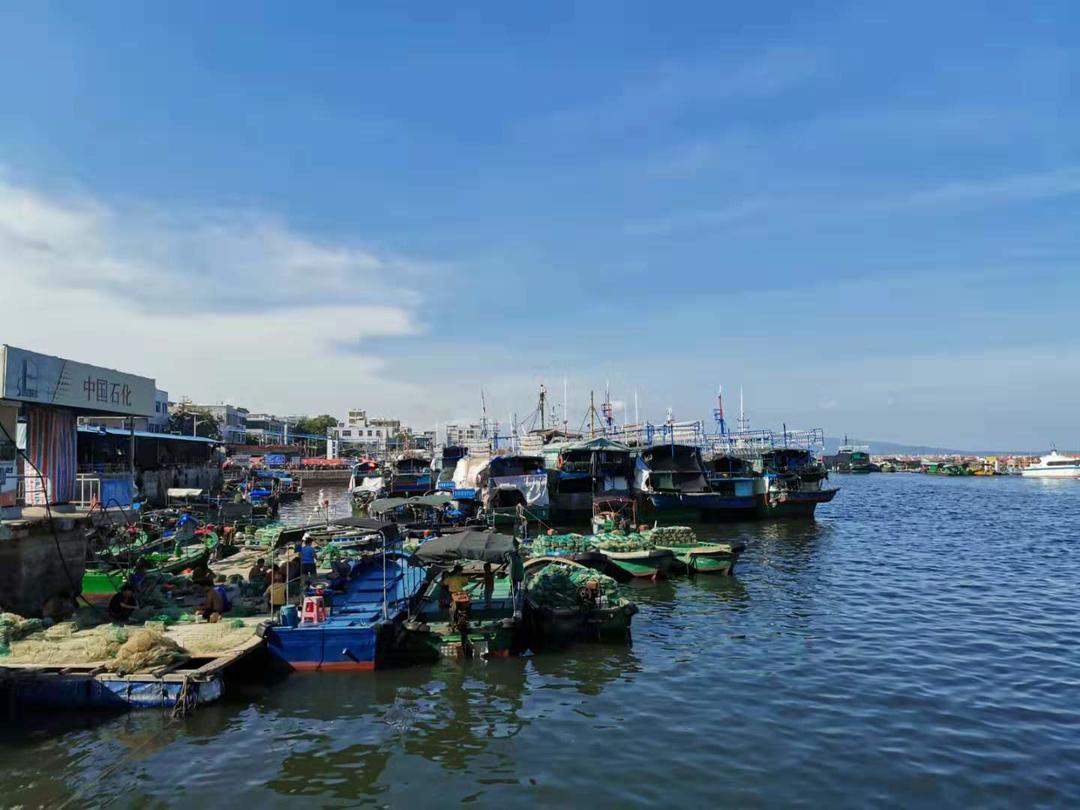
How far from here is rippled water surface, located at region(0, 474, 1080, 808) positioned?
10.9m

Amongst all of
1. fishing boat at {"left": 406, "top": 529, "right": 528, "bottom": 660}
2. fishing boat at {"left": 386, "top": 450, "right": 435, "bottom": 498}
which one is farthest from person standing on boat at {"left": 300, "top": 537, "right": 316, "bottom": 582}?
fishing boat at {"left": 386, "top": 450, "right": 435, "bottom": 498}

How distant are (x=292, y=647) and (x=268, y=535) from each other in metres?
17.2

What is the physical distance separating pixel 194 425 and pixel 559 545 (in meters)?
83.2

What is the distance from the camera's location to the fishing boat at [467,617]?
1659 cm

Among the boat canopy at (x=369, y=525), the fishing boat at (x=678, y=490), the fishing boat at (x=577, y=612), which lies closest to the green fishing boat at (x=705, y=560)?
the fishing boat at (x=577, y=612)

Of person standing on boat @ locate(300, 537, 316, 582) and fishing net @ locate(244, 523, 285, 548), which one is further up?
person standing on boat @ locate(300, 537, 316, 582)

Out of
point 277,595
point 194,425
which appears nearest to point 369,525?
point 277,595

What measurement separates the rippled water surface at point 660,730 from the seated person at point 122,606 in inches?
189

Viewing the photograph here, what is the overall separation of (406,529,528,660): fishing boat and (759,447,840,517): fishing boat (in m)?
34.5

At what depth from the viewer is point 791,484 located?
50.5m

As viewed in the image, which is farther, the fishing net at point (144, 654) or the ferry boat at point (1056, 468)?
the ferry boat at point (1056, 468)

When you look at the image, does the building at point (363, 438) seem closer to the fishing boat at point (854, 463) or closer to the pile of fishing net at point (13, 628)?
the fishing boat at point (854, 463)

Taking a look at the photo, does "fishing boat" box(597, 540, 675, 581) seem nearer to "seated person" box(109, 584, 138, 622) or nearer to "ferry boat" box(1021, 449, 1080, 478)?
"seated person" box(109, 584, 138, 622)

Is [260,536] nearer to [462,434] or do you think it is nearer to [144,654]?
[144,654]
